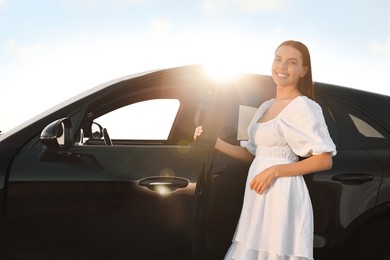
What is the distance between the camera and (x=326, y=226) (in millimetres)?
2791

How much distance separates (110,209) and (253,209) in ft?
2.46

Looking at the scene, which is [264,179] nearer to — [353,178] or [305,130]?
[305,130]

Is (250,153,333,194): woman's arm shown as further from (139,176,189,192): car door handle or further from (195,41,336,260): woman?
(139,176,189,192): car door handle

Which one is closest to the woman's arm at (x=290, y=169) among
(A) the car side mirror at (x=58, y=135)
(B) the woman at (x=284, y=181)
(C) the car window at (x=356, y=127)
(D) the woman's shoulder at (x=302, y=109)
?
(B) the woman at (x=284, y=181)

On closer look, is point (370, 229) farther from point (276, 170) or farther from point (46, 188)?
point (46, 188)

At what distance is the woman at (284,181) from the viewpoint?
7.70 ft

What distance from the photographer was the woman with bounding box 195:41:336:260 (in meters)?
2.35

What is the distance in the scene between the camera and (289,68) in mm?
2553

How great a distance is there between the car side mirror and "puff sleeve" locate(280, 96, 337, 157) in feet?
3.60

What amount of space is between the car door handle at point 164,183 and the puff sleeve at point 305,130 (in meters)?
0.63

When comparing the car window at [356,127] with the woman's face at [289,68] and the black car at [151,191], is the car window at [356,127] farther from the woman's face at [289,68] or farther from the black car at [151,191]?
the woman's face at [289,68]

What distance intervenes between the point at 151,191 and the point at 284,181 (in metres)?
0.71

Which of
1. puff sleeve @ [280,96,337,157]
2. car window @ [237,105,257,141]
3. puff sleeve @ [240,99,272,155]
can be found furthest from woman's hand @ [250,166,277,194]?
car window @ [237,105,257,141]

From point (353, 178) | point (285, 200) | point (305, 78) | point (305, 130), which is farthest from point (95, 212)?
point (353, 178)
